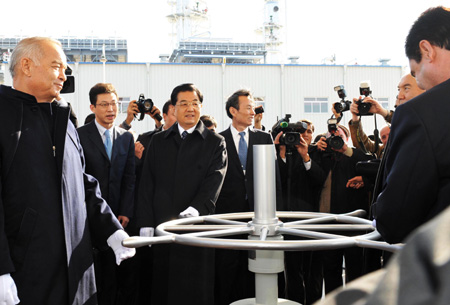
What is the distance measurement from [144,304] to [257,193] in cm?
240

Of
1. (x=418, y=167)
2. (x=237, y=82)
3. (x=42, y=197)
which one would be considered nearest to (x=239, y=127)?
(x=42, y=197)

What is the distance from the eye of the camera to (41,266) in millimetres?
1966

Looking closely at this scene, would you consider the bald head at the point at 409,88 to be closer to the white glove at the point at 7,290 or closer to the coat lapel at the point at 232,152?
the coat lapel at the point at 232,152

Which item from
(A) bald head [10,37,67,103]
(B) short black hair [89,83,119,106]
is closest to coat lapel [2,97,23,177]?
(A) bald head [10,37,67,103]

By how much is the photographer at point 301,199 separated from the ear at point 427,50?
2.29 m

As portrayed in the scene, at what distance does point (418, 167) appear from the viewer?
1408 mm

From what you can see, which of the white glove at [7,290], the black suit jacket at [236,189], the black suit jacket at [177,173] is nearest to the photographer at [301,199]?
the black suit jacket at [236,189]

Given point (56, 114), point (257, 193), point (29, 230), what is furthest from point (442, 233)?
point (56, 114)

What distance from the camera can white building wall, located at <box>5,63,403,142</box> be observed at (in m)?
19.3

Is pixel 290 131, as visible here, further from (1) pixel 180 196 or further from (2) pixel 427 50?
(2) pixel 427 50

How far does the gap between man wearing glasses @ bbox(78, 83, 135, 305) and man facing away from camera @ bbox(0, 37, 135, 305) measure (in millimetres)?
1286

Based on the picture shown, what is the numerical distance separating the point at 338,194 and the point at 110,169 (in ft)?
6.84

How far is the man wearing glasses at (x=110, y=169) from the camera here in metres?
3.55

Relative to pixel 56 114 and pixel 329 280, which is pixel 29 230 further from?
pixel 329 280
